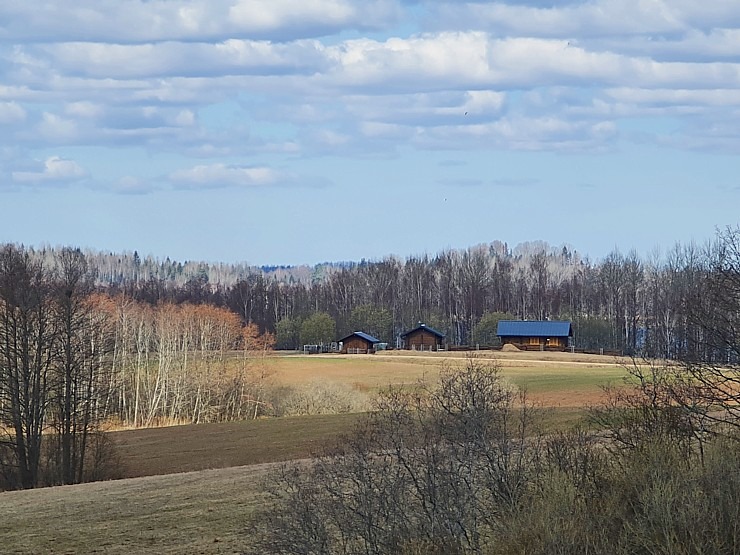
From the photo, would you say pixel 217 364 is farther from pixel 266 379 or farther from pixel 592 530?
pixel 592 530

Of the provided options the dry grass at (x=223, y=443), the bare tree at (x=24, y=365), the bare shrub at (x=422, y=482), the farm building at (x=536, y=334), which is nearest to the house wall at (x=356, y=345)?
the farm building at (x=536, y=334)

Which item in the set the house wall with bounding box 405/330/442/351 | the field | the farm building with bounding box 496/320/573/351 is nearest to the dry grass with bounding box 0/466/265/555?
the field

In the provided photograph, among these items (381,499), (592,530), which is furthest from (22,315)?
(592,530)

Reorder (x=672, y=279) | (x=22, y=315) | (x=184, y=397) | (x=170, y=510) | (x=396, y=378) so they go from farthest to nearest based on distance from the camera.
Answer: (x=672, y=279), (x=396, y=378), (x=184, y=397), (x=22, y=315), (x=170, y=510)

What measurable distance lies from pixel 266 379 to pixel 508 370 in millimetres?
21456

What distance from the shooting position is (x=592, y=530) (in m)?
10.5

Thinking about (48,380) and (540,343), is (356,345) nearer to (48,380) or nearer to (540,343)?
(540,343)

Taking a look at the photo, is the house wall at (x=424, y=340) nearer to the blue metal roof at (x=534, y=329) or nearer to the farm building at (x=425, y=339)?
the farm building at (x=425, y=339)

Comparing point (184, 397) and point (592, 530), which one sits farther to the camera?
point (184, 397)

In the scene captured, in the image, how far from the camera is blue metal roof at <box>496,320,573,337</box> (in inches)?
4409

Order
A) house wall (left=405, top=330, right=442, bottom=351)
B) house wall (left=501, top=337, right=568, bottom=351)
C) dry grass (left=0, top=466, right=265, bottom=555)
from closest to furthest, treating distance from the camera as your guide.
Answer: dry grass (left=0, top=466, right=265, bottom=555) < house wall (left=501, top=337, right=568, bottom=351) < house wall (left=405, top=330, right=442, bottom=351)

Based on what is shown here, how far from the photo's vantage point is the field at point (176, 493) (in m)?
21.7

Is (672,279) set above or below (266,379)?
above

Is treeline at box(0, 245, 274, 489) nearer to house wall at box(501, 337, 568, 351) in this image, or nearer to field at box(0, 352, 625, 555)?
field at box(0, 352, 625, 555)
